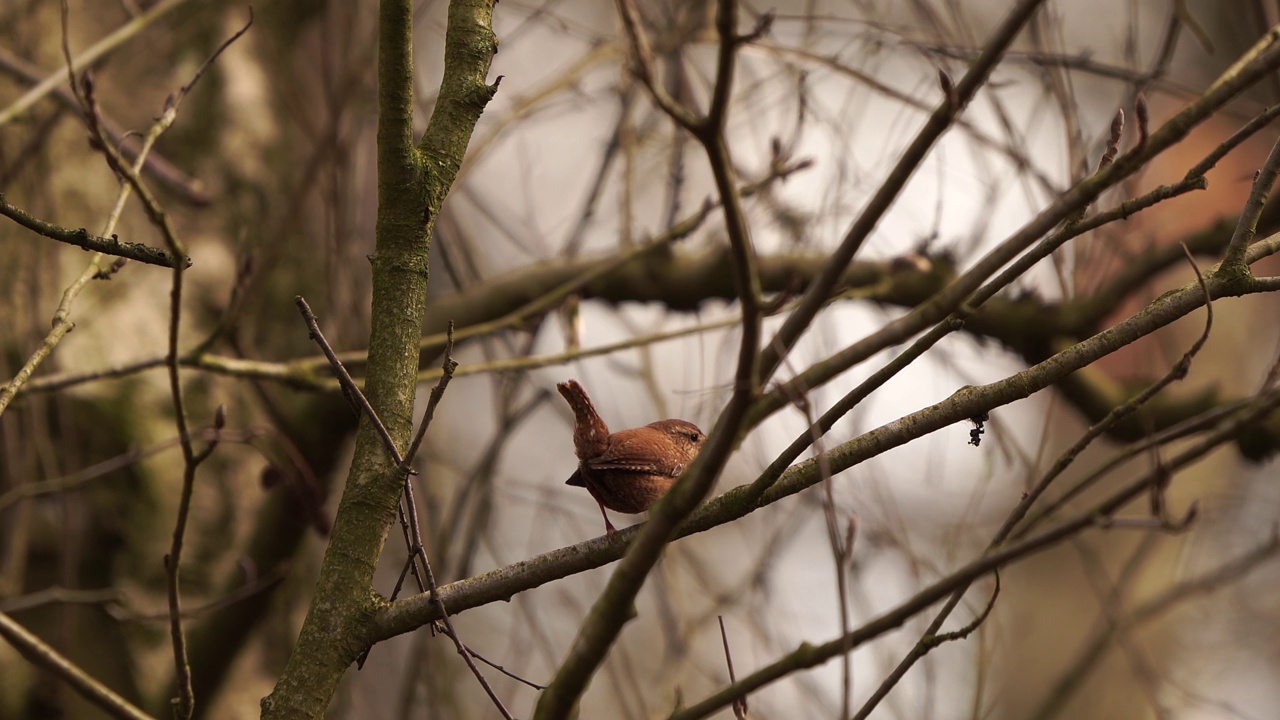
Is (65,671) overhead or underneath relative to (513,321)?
underneath

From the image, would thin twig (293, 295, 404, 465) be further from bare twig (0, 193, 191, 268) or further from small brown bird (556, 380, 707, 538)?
small brown bird (556, 380, 707, 538)

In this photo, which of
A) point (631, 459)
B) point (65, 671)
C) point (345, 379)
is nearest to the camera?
point (345, 379)

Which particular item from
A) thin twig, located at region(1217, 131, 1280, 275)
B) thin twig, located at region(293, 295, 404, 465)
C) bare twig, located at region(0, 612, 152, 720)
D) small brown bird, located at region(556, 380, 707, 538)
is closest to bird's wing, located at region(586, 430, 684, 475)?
small brown bird, located at region(556, 380, 707, 538)

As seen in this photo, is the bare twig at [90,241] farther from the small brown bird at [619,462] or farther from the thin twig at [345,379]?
the small brown bird at [619,462]

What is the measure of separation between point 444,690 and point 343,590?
2.44 meters

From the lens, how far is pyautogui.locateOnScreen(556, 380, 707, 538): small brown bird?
2.31 m

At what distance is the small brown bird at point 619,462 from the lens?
231cm

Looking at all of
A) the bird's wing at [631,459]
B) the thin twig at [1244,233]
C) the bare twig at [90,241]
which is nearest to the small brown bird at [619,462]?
the bird's wing at [631,459]

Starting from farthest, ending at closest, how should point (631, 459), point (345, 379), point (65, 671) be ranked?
point (631, 459) < point (65, 671) < point (345, 379)

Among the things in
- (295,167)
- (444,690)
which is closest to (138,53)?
(295,167)

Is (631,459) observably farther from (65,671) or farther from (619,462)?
(65,671)

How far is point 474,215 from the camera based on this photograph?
5.27 m

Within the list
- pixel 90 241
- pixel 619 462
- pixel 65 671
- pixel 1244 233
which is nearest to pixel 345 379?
pixel 90 241

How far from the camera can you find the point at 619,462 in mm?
2320
